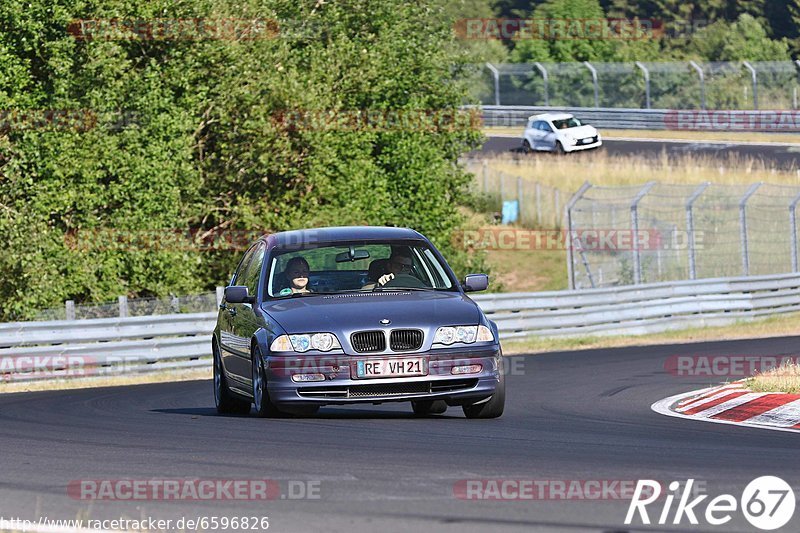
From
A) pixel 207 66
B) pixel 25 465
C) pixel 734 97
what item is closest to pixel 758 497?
pixel 25 465

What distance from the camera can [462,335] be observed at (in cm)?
1111

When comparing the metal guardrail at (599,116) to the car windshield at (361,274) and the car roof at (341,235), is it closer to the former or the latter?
the car roof at (341,235)

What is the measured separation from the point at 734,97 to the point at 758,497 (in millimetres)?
57396

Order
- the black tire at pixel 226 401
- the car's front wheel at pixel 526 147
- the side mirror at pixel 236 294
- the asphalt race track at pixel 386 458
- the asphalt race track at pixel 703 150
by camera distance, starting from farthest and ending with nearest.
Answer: the car's front wheel at pixel 526 147
the asphalt race track at pixel 703 150
the black tire at pixel 226 401
the side mirror at pixel 236 294
the asphalt race track at pixel 386 458

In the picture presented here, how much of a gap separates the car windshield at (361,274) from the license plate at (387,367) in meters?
1.11

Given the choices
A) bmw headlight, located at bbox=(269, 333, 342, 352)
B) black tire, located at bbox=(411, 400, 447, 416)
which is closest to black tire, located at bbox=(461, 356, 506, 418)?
black tire, located at bbox=(411, 400, 447, 416)

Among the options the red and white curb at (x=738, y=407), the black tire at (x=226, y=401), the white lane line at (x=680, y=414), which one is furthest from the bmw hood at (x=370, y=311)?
the red and white curb at (x=738, y=407)

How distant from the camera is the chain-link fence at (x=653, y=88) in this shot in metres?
59.4

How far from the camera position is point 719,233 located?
41688 millimetres

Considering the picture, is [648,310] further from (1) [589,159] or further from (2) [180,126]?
(1) [589,159]

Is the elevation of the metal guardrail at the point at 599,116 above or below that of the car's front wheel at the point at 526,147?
above

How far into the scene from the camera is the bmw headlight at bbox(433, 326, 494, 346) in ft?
36.1

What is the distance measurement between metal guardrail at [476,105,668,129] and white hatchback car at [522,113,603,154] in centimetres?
362

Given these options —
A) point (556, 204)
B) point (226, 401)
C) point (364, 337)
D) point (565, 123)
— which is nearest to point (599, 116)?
point (565, 123)
